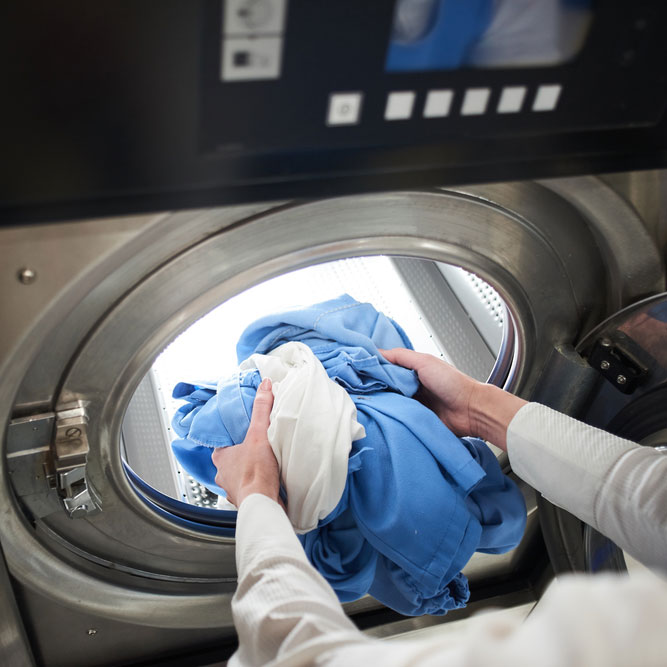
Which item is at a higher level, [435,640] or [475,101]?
[475,101]

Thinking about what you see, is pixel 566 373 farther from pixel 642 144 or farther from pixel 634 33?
pixel 634 33

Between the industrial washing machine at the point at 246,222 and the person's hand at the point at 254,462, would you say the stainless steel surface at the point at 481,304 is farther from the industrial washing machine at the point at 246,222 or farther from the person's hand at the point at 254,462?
the person's hand at the point at 254,462

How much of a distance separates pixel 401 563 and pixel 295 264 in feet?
1.66

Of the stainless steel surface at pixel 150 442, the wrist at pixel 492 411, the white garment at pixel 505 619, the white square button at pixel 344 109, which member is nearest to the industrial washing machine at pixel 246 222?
the white square button at pixel 344 109

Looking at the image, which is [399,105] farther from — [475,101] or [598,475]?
[598,475]

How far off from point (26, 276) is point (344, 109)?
0.42m

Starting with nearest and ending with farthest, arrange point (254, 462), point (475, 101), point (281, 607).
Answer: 1. point (475, 101)
2. point (281, 607)
3. point (254, 462)

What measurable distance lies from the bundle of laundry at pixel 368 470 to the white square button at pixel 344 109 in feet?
1.96

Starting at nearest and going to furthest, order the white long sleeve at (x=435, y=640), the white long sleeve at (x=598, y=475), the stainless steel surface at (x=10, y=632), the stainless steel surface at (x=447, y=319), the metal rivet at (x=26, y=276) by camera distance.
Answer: the white long sleeve at (x=435, y=640) < the metal rivet at (x=26, y=276) < the white long sleeve at (x=598, y=475) < the stainless steel surface at (x=10, y=632) < the stainless steel surface at (x=447, y=319)

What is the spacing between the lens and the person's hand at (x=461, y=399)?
3.94 feet

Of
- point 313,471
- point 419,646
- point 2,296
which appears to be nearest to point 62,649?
point 313,471

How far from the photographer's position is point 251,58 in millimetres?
538

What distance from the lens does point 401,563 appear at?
115 cm

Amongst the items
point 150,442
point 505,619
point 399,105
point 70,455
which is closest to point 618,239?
point 399,105
